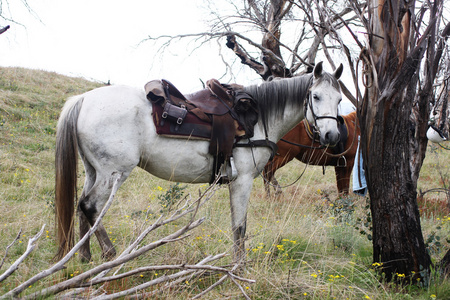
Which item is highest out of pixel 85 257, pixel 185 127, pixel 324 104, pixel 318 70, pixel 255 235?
pixel 318 70

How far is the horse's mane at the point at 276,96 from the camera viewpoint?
12.2 feet

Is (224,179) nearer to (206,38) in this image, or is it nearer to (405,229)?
(405,229)

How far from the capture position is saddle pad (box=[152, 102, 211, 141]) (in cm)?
327

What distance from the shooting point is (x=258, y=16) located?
1055 centimetres

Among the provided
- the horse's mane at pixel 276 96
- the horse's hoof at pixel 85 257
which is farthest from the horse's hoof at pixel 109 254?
the horse's mane at pixel 276 96

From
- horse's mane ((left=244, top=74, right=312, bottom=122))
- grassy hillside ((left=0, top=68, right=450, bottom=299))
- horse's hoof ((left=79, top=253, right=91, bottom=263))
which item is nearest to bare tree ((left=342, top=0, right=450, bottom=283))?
grassy hillside ((left=0, top=68, right=450, bottom=299))

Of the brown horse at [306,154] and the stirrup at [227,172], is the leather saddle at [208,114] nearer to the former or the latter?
the stirrup at [227,172]

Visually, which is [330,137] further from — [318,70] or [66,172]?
[66,172]

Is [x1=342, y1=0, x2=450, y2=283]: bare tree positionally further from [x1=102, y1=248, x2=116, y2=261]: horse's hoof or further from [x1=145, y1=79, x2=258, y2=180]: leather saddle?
[x1=102, y1=248, x2=116, y2=261]: horse's hoof

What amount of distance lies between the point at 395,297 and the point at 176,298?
5.53 feet

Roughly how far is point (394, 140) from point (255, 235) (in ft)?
4.73

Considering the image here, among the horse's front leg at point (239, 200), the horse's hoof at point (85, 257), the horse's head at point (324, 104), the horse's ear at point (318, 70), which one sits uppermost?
the horse's ear at point (318, 70)

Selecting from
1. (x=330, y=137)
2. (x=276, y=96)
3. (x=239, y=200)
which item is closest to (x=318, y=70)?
(x=276, y=96)

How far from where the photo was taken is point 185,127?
11.0ft
